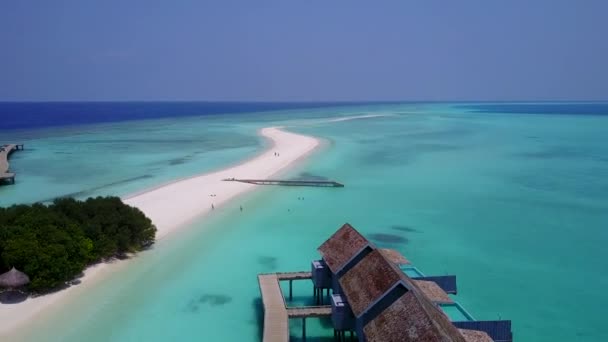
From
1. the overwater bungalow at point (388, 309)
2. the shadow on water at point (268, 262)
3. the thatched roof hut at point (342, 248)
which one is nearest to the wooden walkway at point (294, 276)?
the thatched roof hut at point (342, 248)

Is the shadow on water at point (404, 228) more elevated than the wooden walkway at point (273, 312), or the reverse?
the wooden walkway at point (273, 312)

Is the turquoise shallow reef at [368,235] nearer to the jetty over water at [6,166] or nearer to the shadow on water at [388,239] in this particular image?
the shadow on water at [388,239]

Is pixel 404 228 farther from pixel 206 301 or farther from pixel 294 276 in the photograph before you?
pixel 206 301

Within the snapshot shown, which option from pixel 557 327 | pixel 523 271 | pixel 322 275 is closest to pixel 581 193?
pixel 523 271

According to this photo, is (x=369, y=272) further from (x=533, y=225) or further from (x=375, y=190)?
(x=375, y=190)

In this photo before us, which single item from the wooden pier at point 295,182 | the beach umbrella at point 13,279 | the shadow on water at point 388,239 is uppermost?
the beach umbrella at point 13,279

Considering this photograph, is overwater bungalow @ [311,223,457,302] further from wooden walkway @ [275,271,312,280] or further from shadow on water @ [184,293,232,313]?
shadow on water @ [184,293,232,313]
